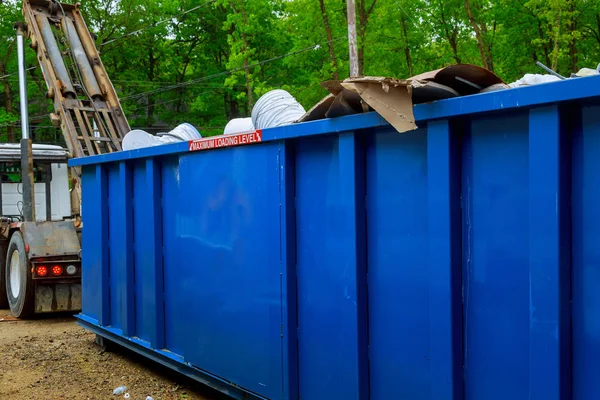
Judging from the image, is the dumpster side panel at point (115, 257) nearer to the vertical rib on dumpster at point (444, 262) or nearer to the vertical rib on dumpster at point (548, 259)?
the vertical rib on dumpster at point (444, 262)

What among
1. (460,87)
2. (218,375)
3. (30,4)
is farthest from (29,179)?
(460,87)

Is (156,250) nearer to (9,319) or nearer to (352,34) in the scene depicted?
(9,319)

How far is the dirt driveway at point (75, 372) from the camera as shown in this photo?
19.1 feet

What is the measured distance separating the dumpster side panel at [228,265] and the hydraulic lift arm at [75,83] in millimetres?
3916

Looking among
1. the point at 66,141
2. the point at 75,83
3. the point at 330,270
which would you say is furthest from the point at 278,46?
the point at 330,270

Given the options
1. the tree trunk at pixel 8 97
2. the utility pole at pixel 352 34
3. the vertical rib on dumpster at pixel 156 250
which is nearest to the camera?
the vertical rib on dumpster at pixel 156 250

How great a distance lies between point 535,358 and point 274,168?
7.23ft

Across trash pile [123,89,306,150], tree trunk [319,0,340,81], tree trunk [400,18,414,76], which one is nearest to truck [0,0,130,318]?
trash pile [123,89,306,150]

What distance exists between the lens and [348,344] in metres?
3.88

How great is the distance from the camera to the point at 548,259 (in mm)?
2766

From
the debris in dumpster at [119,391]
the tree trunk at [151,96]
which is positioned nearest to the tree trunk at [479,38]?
the debris in dumpster at [119,391]

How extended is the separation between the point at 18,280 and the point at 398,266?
26.7ft

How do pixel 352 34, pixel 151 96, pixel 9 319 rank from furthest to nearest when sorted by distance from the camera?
pixel 151 96 < pixel 352 34 < pixel 9 319

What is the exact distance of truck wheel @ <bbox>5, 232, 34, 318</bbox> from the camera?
31.1 feet
